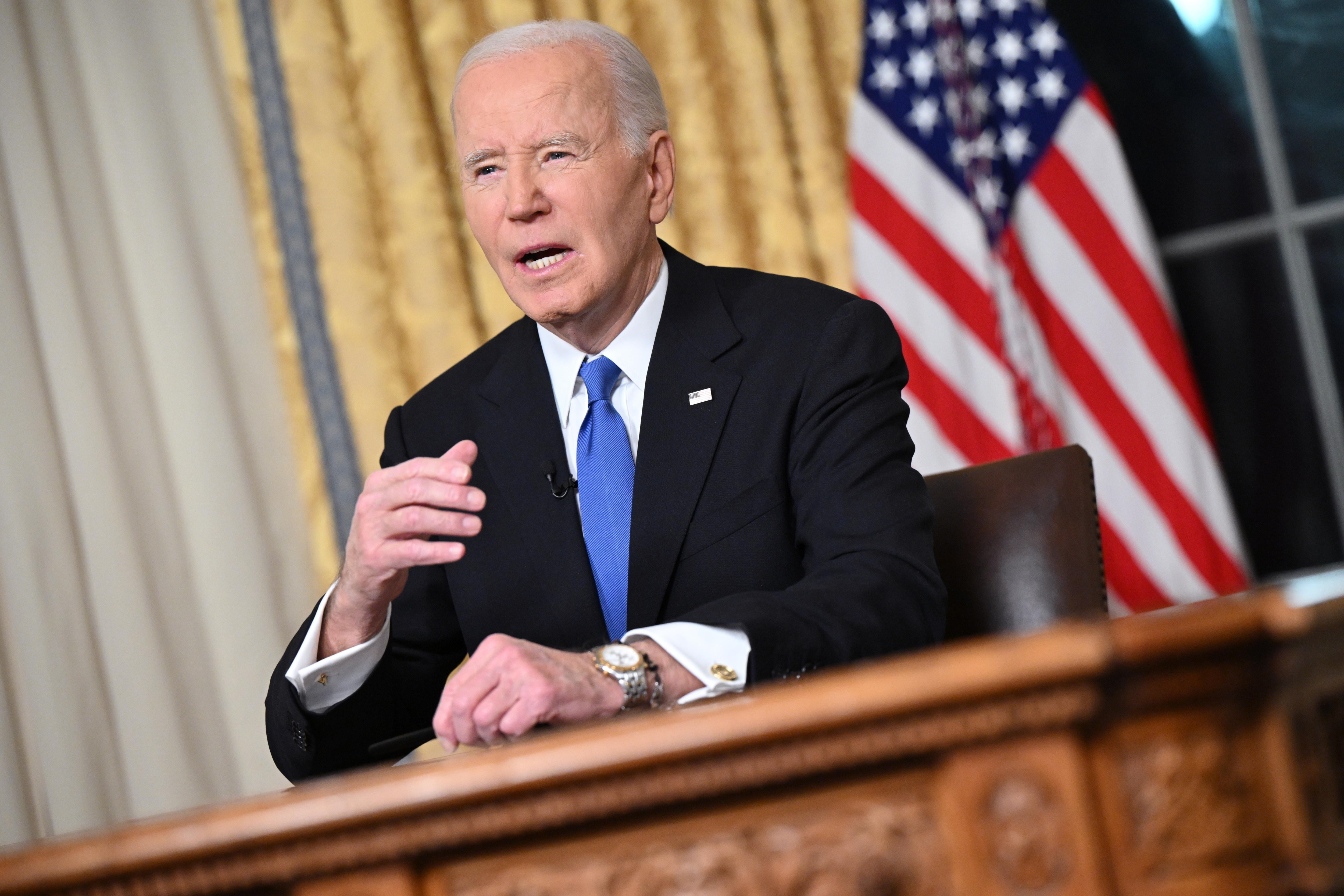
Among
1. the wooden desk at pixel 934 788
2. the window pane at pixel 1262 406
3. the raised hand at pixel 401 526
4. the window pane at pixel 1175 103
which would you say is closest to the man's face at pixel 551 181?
the raised hand at pixel 401 526

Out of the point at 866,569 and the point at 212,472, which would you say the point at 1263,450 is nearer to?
the point at 866,569

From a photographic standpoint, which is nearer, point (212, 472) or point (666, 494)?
point (666, 494)

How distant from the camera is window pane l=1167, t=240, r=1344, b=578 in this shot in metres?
3.40

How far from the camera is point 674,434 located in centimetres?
176

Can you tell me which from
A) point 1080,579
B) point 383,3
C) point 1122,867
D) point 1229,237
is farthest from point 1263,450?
point 1122,867

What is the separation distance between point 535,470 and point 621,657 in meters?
0.70

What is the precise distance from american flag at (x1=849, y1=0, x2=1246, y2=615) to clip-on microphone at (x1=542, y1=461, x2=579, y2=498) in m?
1.58

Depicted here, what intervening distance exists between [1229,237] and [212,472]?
9.45ft

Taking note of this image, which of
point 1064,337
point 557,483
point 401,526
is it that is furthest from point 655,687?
point 1064,337

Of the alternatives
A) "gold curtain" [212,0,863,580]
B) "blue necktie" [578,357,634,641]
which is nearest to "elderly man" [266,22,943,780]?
"blue necktie" [578,357,634,641]

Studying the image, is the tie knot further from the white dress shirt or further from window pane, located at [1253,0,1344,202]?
window pane, located at [1253,0,1344,202]

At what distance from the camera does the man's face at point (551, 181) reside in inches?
72.2

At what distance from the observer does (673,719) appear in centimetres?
66

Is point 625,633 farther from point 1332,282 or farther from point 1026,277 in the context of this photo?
point 1332,282
